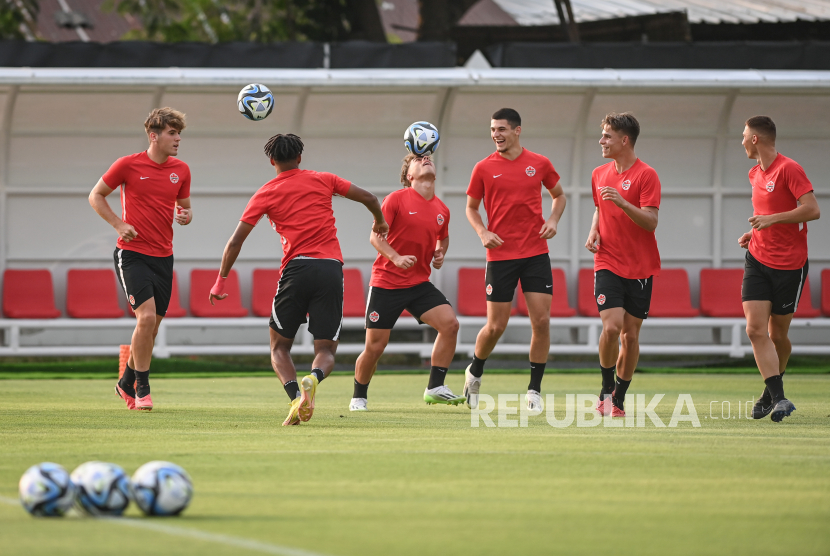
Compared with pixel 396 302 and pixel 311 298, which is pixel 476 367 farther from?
pixel 311 298

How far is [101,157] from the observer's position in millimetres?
16375

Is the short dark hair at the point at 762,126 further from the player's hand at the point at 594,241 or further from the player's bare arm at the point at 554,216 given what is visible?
the player's bare arm at the point at 554,216

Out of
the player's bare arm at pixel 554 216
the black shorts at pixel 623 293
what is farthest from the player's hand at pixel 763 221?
the player's bare arm at pixel 554 216

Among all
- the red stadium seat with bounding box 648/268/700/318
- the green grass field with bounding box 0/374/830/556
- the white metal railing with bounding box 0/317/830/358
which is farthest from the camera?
the red stadium seat with bounding box 648/268/700/318

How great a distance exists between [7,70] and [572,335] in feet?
28.5

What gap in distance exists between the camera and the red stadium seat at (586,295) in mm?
16547

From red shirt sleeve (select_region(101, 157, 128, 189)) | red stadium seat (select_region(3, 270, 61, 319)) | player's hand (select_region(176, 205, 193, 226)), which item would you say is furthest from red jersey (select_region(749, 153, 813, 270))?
red stadium seat (select_region(3, 270, 61, 319))

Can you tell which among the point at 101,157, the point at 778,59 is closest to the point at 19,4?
the point at 101,157

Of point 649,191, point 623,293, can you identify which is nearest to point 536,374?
point 623,293

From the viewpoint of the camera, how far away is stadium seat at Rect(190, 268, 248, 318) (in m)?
15.9

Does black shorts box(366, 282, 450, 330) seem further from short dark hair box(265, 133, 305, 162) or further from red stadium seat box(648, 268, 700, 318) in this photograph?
red stadium seat box(648, 268, 700, 318)

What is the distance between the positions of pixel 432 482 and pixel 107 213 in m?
4.44

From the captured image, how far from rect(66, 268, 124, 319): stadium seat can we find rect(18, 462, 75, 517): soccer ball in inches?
470

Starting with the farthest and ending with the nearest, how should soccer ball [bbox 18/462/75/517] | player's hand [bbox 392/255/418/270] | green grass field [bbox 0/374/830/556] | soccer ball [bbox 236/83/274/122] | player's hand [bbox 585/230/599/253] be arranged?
1. soccer ball [bbox 236/83/274/122]
2. player's hand [bbox 585/230/599/253]
3. player's hand [bbox 392/255/418/270]
4. soccer ball [bbox 18/462/75/517]
5. green grass field [bbox 0/374/830/556]
